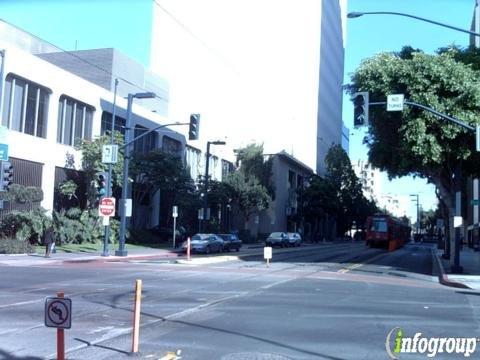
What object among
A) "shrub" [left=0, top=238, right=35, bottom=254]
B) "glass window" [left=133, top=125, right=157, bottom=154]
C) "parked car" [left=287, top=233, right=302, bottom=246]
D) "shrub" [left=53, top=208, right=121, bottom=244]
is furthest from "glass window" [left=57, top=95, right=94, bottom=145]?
"parked car" [left=287, top=233, right=302, bottom=246]

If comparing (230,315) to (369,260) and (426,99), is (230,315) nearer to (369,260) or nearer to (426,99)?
(426,99)

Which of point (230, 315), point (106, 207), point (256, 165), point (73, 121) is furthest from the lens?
point (256, 165)

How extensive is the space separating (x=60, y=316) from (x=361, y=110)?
15514mm

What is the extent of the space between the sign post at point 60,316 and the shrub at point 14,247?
27.3m

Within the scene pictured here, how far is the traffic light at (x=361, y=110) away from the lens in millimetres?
20297

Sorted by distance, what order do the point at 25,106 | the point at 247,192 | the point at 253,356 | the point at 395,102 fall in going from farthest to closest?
the point at 247,192
the point at 25,106
the point at 395,102
the point at 253,356

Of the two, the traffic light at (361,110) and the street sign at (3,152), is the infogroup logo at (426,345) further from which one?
the street sign at (3,152)

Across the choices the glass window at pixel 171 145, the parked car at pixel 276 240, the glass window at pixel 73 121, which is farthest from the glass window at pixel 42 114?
the parked car at pixel 276 240

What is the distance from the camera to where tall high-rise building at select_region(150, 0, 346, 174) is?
3794 inches

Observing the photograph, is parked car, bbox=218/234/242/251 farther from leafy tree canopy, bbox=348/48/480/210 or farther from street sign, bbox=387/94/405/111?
street sign, bbox=387/94/405/111

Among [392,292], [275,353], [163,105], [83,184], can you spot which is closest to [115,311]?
[275,353]

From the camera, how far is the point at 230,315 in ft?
40.8

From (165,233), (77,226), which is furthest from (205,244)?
(165,233)

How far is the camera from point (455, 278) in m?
24.2
